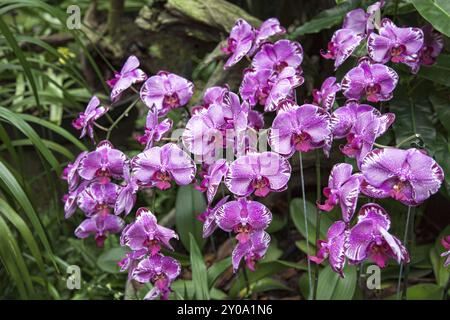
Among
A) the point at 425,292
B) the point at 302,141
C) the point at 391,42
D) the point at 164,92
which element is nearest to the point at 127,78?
the point at 164,92

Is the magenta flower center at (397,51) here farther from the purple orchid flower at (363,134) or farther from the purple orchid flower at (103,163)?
the purple orchid flower at (103,163)

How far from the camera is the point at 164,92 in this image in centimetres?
124

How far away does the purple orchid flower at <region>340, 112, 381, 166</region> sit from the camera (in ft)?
3.45

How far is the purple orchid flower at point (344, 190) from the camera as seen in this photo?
0.99 m

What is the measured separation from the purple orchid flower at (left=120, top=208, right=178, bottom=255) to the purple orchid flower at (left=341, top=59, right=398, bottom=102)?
1.36ft

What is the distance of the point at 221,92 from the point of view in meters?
1.24

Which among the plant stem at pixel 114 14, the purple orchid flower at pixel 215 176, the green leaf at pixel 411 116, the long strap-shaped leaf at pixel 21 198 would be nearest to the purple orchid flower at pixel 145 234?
the purple orchid flower at pixel 215 176

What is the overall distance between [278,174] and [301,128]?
3.4 inches

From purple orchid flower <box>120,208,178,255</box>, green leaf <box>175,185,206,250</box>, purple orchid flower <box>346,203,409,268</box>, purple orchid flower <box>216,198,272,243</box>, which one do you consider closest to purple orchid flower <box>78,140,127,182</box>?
purple orchid flower <box>120,208,178,255</box>

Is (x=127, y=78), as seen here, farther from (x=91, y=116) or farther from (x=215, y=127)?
(x=215, y=127)

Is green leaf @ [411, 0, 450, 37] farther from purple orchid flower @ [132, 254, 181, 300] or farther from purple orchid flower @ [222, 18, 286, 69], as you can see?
purple orchid flower @ [132, 254, 181, 300]

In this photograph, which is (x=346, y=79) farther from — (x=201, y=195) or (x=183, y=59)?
(x=183, y=59)

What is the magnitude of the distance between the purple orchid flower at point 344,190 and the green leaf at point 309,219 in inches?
22.3
